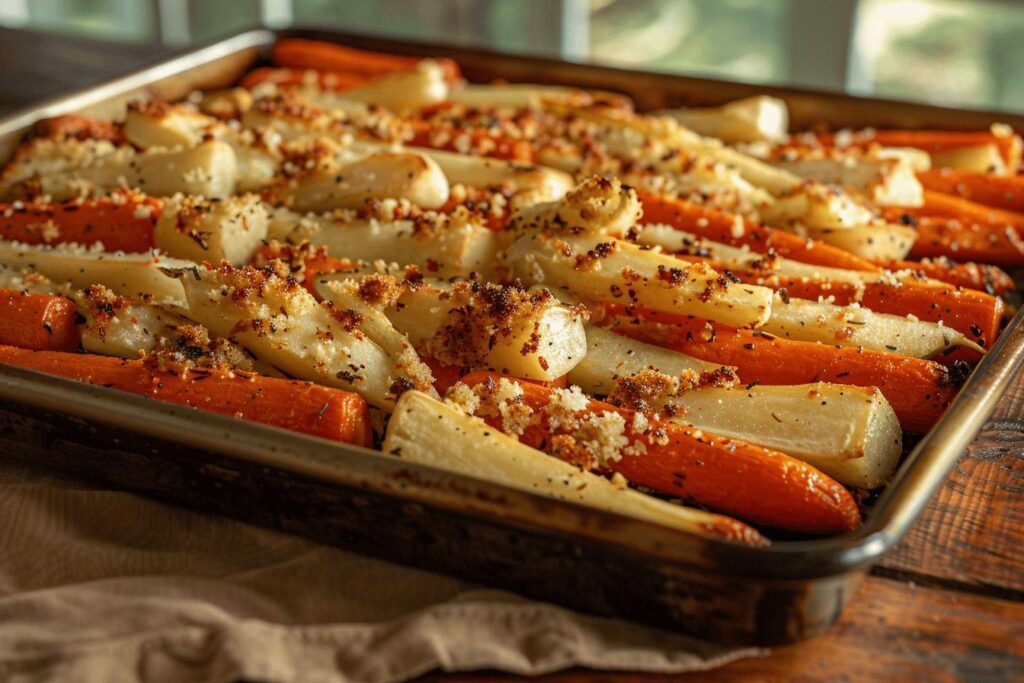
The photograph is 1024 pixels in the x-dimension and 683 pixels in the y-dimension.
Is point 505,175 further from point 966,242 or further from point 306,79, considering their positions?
point 306,79

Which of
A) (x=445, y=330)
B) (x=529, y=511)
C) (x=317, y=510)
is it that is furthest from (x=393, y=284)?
(x=529, y=511)

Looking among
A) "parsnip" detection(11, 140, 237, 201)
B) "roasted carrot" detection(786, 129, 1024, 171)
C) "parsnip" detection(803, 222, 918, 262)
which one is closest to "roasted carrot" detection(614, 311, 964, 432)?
"parsnip" detection(803, 222, 918, 262)

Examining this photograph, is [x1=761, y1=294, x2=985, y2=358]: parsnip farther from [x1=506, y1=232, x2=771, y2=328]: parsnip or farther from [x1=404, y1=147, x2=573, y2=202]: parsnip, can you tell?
[x1=404, y1=147, x2=573, y2=202]: parsnip

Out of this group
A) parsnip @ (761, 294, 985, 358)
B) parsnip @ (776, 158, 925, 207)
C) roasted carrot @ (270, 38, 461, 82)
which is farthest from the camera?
roasted carrot @ (270, 38, 461, 82)

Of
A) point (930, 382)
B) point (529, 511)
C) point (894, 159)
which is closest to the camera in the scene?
point (529, 511)

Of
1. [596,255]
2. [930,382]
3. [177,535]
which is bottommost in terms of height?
[177,535]

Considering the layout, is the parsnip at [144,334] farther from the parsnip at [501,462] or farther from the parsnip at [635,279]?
the parsnip at [635,279]

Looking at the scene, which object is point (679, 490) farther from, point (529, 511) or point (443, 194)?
point (443, 194)
